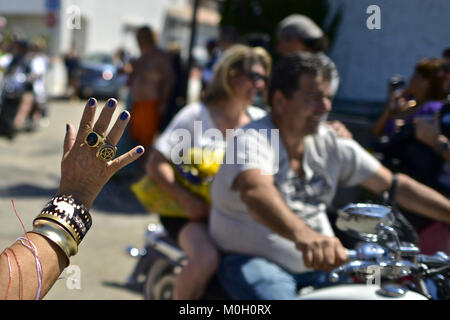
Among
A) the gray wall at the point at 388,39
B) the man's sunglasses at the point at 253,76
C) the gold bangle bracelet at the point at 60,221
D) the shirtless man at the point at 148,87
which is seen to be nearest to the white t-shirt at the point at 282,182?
the gray wall at the point at 388,39

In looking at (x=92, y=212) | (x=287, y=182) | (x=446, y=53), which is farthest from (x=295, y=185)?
(x=92, y=212)

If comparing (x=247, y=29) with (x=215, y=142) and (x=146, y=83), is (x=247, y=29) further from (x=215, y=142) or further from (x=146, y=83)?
(x=215, y=142)

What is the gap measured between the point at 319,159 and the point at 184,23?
29947mm

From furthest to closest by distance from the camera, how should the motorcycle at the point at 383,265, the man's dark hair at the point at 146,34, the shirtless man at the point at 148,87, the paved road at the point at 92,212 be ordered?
1. the man's dark hair at the point at 146,34
2. the shirtless man at the point at 148,87
3. the paved road at the point at 92,212
4. the motorcycle at the point at 383,265

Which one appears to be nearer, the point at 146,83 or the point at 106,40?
the point at 146,83

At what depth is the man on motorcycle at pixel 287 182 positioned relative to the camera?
7.20 ft

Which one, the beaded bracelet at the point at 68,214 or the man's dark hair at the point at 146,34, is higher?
the beaded bracelet at the point at 68,214

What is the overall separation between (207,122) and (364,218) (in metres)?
1.70

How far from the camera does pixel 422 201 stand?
2.26 m

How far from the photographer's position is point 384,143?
105 inches

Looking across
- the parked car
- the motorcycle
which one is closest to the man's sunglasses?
the motorcycle

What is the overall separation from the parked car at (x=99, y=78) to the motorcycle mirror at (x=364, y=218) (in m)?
13.2

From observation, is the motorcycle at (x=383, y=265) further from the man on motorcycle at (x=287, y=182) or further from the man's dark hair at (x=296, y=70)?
the man's dark hair at (x=296, y=70)
